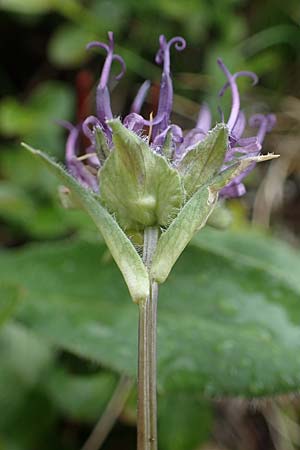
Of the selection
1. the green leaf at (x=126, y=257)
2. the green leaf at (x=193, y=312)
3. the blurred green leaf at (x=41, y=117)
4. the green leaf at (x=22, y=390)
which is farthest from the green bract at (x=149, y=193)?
the blurred green leaf at (x=41, y=117)

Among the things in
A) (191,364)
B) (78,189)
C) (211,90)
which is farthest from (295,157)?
(78,189)

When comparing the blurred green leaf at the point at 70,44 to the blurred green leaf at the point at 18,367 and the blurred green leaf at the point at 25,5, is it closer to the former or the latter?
the blurred green leaf at the point at 25,5

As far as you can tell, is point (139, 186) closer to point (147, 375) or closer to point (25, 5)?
point (147, 375)

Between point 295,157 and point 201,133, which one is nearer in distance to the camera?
point 201,133

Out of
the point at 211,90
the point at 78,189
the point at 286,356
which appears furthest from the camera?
the point at 211,90

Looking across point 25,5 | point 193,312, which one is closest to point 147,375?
point 193,312

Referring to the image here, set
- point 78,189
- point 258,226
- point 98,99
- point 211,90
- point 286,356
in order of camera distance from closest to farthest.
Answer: point 78,189
point 98,99
point 286,356
point 258,226
point 211,90

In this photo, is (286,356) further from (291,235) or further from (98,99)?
(291,235)

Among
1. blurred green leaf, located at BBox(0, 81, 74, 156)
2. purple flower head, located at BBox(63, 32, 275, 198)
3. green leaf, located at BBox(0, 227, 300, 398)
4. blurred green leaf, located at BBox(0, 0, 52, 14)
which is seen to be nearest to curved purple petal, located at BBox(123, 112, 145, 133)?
purple flower head, located at BBox(63, 32, 275, 198)
